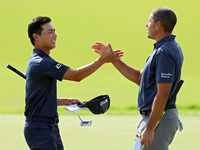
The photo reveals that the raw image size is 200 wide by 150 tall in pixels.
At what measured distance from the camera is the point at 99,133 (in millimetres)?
11242

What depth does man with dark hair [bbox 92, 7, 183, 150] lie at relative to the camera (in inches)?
187

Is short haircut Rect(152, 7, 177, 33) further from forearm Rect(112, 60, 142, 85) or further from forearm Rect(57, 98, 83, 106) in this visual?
forearm Rect(57, 98, 83, 106)

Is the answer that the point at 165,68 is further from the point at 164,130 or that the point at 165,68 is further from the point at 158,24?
the point at 164,130

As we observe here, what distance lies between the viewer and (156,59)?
4.86 metres

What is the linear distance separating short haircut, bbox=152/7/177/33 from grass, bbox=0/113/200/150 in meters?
4.81

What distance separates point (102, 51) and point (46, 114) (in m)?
0.98

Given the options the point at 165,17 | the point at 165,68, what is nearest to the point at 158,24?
the point at 165,17

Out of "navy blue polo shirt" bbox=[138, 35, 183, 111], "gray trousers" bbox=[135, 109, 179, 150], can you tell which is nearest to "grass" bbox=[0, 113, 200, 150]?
"gray trousers" bbox=[135, 109, 179, 150]

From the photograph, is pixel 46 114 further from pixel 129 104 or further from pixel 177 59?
pixel 129 104

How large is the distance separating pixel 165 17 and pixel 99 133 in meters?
6.57

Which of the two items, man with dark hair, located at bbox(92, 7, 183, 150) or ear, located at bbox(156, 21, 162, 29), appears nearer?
man with dark hair, located at bbox(92, 7, 183, 150)

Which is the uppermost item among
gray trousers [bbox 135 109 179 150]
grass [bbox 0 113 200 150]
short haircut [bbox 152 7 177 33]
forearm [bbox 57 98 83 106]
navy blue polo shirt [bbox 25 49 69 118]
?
short haircut [bbox 152 7 177 33]

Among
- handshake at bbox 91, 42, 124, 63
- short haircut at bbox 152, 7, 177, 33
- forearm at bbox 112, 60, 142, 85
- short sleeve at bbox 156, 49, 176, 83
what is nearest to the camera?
short sleeve at bbox 156, 49, 176, 83

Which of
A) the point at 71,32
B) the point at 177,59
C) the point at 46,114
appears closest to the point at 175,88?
the point at 177,59
